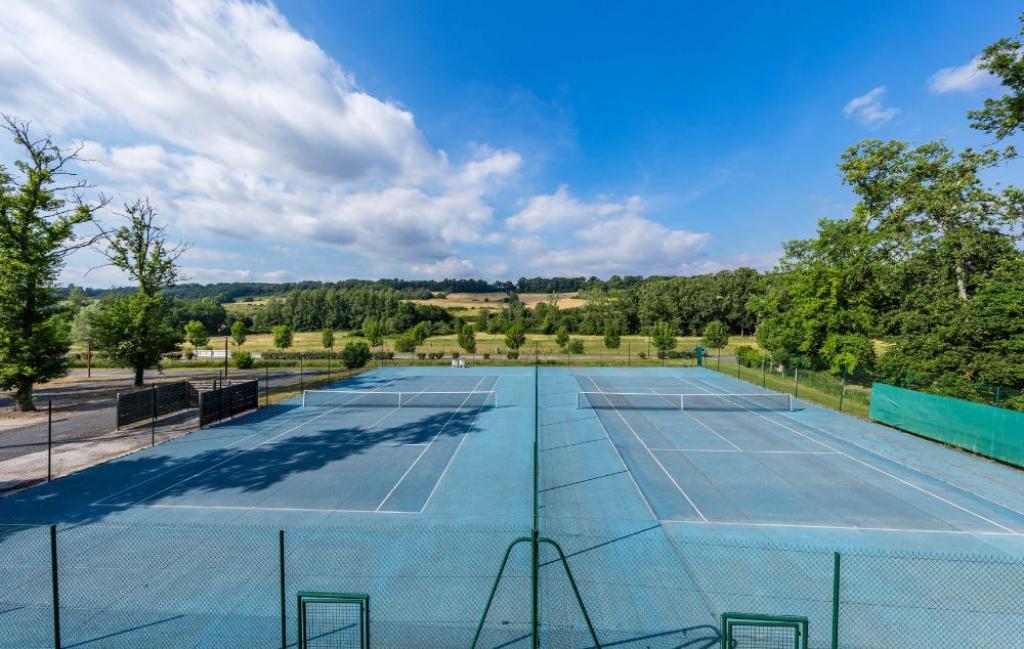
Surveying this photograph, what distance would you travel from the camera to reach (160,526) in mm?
9102

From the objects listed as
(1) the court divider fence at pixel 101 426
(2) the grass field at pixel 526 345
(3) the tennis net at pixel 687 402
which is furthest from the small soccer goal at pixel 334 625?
(2) the grass field at pixel 526 345

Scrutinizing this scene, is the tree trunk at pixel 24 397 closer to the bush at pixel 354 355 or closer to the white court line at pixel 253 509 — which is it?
the white court line at pixel 253 509

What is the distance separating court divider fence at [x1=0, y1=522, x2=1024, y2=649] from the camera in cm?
599

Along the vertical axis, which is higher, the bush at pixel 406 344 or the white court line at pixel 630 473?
the bush at pixel 406 344

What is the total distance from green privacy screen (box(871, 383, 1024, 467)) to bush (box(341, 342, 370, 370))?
116ft

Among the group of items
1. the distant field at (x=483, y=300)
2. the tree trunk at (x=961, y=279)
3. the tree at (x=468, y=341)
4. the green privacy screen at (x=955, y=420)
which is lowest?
the green privacy screen at (x=955, y=420)

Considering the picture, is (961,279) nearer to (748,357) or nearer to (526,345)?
(748,357)

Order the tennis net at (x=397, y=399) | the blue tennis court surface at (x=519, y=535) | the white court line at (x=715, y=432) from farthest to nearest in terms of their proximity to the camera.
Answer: the tennis net at (x=397, y=399) < the white court line at (x=715, y=432) < the blue tennis court surface at (x=519, y=535)

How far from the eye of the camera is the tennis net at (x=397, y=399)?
22984 mm

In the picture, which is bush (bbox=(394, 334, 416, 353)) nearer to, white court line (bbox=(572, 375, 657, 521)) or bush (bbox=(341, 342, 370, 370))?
bush (bbox=(341, 342, 370, 370))

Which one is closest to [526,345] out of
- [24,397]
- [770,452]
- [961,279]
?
[961,279]

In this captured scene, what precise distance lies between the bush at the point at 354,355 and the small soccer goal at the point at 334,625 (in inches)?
1247

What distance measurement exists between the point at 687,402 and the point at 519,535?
17796mm

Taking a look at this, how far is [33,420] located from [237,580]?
2128 cm
